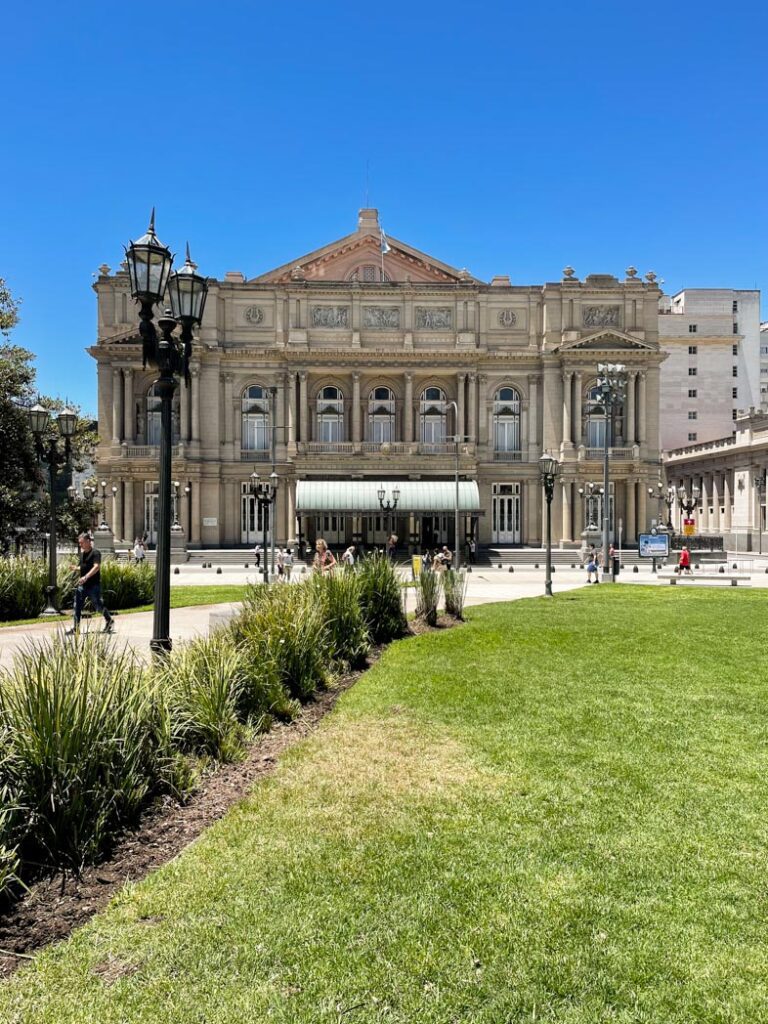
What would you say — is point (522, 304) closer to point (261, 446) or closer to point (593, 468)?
point (593, 468)

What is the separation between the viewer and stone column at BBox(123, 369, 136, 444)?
4847cm

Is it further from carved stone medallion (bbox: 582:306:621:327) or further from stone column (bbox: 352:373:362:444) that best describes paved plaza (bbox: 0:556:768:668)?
carved stone medallion (bbox: 582:306:621:327)

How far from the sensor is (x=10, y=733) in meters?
4.90

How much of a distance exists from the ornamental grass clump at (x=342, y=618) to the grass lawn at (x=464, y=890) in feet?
8.66

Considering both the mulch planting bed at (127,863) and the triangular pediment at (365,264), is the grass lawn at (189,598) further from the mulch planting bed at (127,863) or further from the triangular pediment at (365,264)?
the triangular pediment at (365,264)

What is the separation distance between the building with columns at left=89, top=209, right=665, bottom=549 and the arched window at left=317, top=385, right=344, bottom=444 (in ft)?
0.36

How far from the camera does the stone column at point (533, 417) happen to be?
50656mm

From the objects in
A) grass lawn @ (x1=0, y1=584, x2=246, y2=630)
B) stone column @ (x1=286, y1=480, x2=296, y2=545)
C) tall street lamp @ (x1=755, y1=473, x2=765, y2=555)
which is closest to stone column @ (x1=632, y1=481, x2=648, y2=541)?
tall street lamp @ (x1=755, y1=473, x2=765, y2=555)

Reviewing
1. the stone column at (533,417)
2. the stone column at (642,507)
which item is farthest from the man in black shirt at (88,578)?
the stone column at (642,507)

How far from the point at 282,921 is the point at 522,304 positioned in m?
51.2

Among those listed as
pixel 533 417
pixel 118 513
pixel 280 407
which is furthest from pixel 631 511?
pixel 118 513

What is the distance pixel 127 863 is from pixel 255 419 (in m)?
47.9

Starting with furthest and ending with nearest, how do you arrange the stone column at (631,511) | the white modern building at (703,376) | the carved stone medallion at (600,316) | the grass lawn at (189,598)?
1. the white modern building at (703,376)
2. the carved stone medallion at (600,316)
3. the stone column at (631,511)
4. the grass lawn at (189,598)

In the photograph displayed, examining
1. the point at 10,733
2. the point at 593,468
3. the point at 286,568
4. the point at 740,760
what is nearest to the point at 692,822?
the point at 740,760
